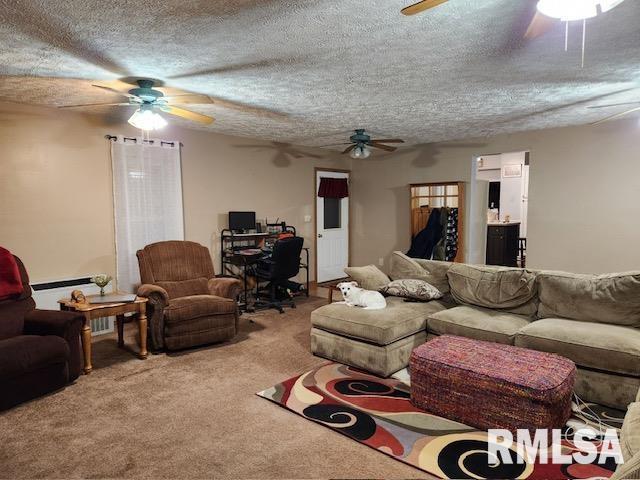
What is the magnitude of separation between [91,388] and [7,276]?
1167mm

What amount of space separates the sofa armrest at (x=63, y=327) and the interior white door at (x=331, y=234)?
4.51m

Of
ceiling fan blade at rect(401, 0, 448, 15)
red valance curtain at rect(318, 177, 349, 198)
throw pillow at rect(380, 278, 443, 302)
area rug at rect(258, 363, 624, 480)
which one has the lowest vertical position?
area rug at rect(258, 363, 624, 480)

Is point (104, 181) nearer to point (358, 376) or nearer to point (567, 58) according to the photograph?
point (358, 376)

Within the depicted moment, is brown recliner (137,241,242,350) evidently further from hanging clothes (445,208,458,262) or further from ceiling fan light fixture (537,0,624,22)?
hanging clothes (445,208,458,262)

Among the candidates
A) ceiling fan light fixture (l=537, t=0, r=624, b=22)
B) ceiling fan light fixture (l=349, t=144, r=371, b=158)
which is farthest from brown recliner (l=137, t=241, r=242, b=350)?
ceiling fan light fixture (l=537, t=0, r=624, b=22)

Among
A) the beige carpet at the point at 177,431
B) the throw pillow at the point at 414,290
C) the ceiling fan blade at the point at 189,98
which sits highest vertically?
the ceiling fan blade at the point at 189,98

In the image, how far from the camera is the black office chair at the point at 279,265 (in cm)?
520

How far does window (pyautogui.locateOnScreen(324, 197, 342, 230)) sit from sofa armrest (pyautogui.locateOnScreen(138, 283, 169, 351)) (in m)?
4.15

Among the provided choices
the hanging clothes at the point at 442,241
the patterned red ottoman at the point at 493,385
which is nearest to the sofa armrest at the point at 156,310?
the patterned red ottoman at the point at 493,385

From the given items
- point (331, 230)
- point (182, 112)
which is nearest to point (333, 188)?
point (331, 230)

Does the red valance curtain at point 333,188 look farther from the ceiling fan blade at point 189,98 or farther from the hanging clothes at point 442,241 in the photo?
the ceiling fan blade at point 189,98

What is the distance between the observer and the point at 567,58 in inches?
113

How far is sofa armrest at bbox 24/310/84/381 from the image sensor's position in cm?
315

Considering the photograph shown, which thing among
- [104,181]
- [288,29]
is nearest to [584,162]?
[288,29]
